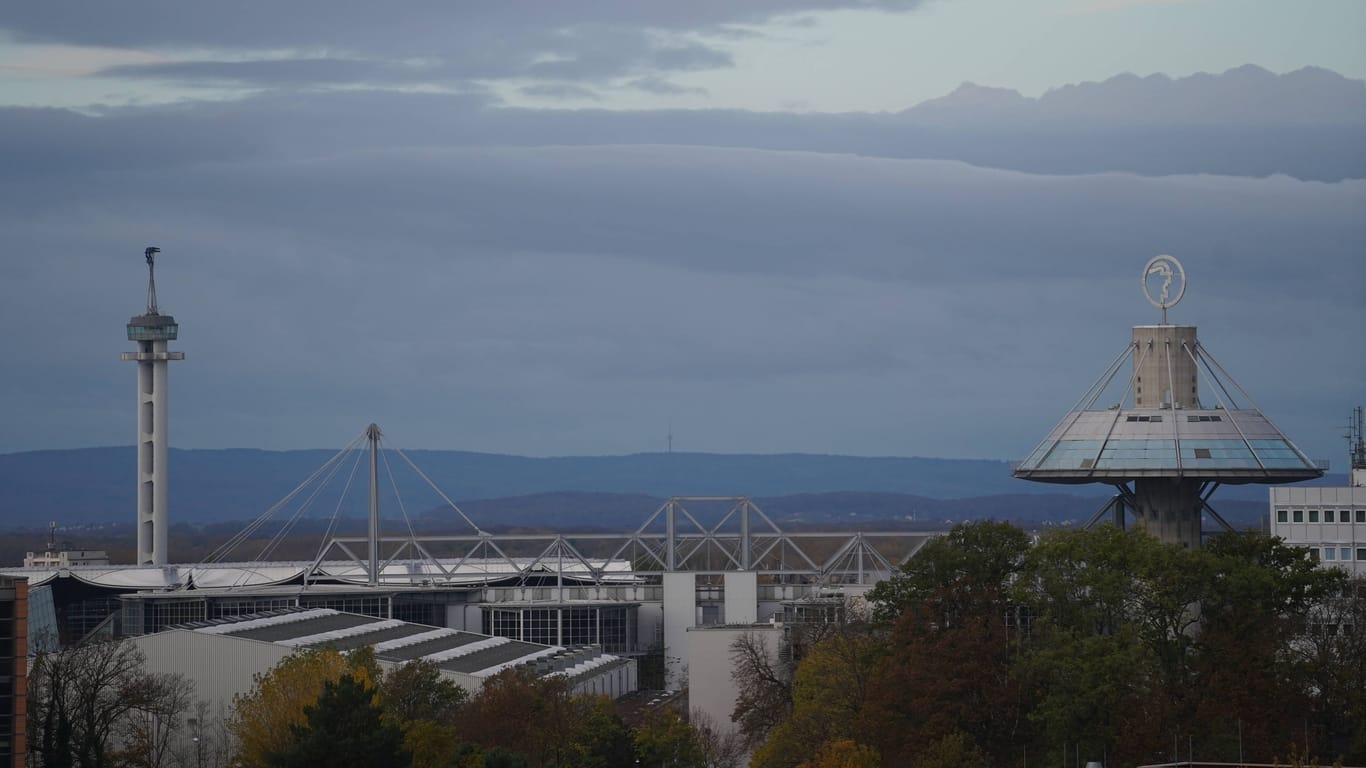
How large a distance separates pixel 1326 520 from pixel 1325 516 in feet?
1.13

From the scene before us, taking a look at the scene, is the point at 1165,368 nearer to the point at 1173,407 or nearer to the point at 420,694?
the point at 1173,407

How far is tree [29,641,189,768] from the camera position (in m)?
82.8

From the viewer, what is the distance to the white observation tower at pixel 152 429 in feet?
612

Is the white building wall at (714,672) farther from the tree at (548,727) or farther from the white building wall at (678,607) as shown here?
the white building wall at (678,607)

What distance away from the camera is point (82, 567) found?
177875 mm

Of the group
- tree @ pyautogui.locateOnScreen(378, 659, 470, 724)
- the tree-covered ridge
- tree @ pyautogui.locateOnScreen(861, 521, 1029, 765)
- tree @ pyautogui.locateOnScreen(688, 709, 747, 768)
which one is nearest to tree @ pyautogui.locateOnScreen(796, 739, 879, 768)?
the tree-covered ridge

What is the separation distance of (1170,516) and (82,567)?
92.9 meters

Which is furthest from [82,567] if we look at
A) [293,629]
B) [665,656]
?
[293,629]

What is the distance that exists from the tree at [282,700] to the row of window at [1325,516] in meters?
88.7

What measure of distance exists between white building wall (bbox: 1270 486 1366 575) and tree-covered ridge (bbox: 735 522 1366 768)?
2500 inches

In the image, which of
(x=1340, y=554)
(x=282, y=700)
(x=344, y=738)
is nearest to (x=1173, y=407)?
(x=1340, y=554)

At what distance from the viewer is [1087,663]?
8144 cm

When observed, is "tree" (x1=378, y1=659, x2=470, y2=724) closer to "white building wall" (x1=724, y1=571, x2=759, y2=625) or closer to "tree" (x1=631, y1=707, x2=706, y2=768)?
"tree" (x1=631, y1=707, x2=706, y2=768)

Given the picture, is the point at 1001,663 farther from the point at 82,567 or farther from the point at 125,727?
the point at 82,567
